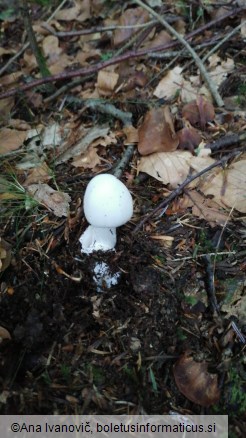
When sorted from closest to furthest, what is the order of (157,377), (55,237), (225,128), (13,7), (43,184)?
(157,377) < (55,237) < (43,184) < (225,128) < (13,7)

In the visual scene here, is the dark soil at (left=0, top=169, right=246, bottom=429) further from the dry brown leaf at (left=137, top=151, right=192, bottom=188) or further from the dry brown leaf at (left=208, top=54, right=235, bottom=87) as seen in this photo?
the dry brown leaf at (left=208, top=54, right=235, bottom=87)

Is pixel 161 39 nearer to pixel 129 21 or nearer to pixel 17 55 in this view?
pixel 129 21

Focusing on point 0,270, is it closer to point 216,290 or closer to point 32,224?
point 32,224

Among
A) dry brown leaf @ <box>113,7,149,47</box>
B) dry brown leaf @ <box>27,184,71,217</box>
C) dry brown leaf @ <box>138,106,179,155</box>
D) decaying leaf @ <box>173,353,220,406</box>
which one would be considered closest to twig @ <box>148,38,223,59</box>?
dry brown leaf @ <box>113,7,149,47</box>

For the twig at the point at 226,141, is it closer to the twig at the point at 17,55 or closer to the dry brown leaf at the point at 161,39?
the dry brown leaf at the point at 161,39

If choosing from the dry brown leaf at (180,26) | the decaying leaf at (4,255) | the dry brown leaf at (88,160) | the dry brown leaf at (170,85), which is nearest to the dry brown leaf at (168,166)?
the dry brown leaf at (88,160)

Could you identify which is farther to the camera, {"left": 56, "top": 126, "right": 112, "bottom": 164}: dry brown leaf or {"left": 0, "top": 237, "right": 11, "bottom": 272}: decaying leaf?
{"left": 56, "top": 126, "right": 112, "bottom": 164}: dry brown leaf

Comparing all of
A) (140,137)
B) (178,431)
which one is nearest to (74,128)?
(140,137)
